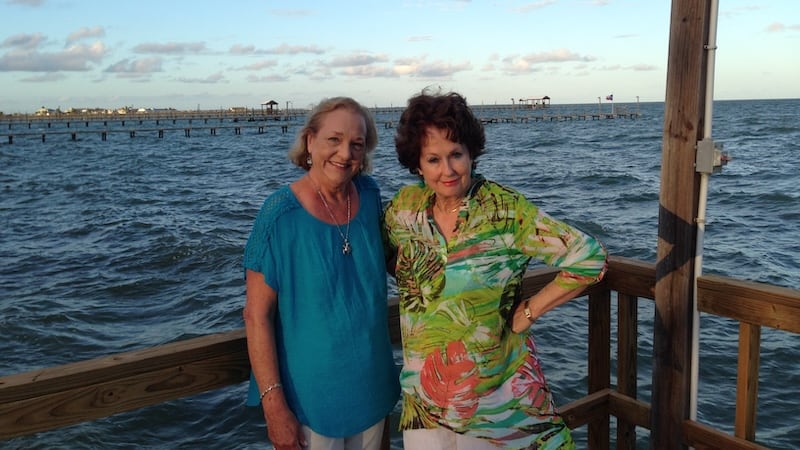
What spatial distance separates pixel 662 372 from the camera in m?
2.88

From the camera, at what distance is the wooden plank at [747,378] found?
2.62 m

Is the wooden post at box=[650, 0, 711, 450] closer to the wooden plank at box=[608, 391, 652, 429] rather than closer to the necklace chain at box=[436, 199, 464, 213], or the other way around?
the wooden plank at box=[608, 391, 652, 429]

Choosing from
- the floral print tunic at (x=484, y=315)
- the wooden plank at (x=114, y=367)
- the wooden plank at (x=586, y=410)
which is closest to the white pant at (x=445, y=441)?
the floral print tunic at (x=484, y=315)

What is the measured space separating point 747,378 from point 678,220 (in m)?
0.67

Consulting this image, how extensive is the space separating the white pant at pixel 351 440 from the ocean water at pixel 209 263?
150 inches

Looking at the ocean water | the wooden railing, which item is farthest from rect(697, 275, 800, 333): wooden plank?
the ocean water

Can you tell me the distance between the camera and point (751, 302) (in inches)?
102

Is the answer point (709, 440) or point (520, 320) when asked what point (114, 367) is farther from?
point (709, 440)

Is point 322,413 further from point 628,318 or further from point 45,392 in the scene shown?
point 628,318

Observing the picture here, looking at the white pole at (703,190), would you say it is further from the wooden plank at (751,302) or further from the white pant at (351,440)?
the white pant at (351,440)

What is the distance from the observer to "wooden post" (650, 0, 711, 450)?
2.62 meters

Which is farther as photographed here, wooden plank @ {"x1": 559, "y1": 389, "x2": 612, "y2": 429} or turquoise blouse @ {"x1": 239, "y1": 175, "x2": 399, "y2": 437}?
wooden plank @ {"x1": 559, "y1": 389, "x2": 612, "y2": 429}

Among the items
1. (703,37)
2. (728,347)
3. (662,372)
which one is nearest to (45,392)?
(662,372)

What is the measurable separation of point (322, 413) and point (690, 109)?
5.91 ft
